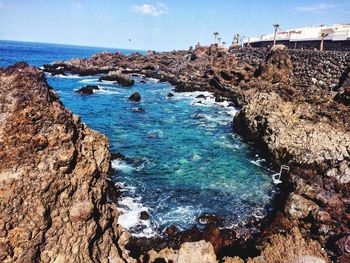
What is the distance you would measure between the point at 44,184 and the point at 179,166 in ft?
61.7

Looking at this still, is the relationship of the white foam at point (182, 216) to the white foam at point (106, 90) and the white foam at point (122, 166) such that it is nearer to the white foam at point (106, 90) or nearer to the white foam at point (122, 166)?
the white foam at point (122, 166)

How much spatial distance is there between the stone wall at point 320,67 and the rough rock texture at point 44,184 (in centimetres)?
4240

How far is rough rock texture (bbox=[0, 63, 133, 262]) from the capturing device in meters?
5.22

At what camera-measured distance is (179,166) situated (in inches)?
949

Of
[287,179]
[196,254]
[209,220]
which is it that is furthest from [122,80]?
[196,254]

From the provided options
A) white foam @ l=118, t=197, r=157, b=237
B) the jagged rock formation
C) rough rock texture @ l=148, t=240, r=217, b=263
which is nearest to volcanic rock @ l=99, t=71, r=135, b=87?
the jagged rock formation

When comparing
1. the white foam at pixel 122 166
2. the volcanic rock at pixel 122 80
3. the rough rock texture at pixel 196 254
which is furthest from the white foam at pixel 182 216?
the volcanic rock at pixel 122 80

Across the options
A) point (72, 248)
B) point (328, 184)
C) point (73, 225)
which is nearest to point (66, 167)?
point (73, 225)

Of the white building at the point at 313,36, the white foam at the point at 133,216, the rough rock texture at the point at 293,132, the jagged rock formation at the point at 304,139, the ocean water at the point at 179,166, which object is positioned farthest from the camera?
the white building at the point at 313,36

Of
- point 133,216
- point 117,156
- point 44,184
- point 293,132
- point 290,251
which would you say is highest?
point 44,184

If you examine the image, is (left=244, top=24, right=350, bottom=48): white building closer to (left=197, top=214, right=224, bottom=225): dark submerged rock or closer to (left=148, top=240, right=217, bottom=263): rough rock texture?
(left=197, top=214, right=224, bottom=225): dark submerged rock

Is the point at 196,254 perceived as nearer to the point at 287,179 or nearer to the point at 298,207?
the point at 298,207

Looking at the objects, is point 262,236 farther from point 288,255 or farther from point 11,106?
point 11,106

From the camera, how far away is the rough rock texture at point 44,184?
522cm
